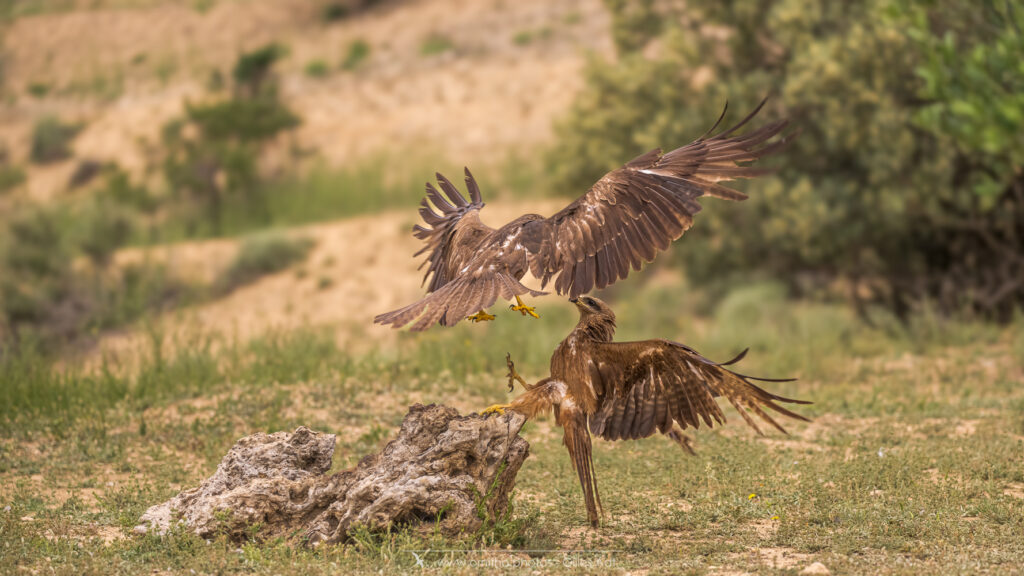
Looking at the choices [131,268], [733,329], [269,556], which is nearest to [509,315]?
[733,329]

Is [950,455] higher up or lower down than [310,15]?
lower down

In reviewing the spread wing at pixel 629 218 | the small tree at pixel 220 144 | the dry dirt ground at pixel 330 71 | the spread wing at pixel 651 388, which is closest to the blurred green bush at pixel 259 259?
the small tree at pixel 220 144

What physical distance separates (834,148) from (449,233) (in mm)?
9780

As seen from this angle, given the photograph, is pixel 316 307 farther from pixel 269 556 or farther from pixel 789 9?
pixel 269 556

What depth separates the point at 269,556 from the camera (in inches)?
207

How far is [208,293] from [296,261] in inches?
69.4

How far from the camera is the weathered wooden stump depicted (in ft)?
17.6

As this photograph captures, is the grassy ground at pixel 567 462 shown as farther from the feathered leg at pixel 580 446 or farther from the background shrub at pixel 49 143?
the background shrub at pixel 49 143

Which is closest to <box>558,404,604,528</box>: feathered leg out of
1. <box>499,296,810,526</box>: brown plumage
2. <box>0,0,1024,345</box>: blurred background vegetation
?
<box>499,296,810,526</box>: brown plumage

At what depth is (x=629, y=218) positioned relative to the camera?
5.36m

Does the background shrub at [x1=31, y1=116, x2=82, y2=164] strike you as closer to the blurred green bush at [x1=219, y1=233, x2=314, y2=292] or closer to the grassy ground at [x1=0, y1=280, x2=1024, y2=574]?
the blurred green bush at [x1=219, y1=233, x2=314, y2=292]

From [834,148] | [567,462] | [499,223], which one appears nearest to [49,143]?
[499,223]

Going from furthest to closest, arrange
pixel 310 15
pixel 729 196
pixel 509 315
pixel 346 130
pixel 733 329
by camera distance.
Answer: pixel 310 15
pixel 346 130
pixel 509 315
pixel 733 329
pixel 729 196

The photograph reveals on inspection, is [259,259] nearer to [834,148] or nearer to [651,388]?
[834,148]
